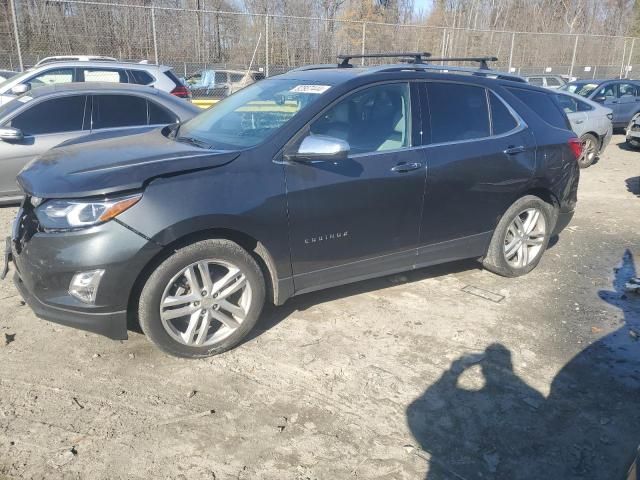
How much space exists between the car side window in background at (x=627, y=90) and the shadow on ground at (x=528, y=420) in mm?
13650

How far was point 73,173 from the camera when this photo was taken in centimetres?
322

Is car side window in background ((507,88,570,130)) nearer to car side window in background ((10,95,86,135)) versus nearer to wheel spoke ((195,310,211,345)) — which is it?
wheel spoke ((195,310,211,345))

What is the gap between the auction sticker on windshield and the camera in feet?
12.7

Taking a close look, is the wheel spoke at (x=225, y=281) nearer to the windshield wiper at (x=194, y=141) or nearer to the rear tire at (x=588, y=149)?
Answer: the windshield wiper at (x=194, y=141)

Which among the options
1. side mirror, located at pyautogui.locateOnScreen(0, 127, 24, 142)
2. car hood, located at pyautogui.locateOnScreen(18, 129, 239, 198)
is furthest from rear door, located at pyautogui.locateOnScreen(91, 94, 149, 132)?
car hood, located at pyautogui.locateOnScreen(18, 129, 239, 198)

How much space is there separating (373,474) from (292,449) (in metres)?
0.44

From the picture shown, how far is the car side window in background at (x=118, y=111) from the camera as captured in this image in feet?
21.5

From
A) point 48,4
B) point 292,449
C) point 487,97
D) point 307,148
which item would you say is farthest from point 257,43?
point 292,449

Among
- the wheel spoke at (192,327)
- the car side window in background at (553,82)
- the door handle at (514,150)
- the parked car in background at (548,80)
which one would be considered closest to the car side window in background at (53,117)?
the wheel spoke at (192,327)

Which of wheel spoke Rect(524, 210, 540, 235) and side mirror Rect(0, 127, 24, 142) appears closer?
wheel spoke Rect(524, 210, 540, 235)

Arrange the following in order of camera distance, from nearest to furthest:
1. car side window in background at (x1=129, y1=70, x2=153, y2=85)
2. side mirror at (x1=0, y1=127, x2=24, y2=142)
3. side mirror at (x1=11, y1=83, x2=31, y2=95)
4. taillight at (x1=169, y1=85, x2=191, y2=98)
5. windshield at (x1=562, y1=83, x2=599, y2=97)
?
1. side mirror at (x1=0, y1=127, x2=24, y2=142)
2. side mirror at (x1=11, y1=83, x2=31, y2=95)
3. car side window in background at (x1=129, y1=70, x2=153, y2=85)
4. taillight at (x1=169, y1=85, x2=191, y2=98)
5. windshield at (x1=562, y1=83, x2=599, y2=97)

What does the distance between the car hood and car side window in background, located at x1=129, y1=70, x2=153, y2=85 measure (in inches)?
255

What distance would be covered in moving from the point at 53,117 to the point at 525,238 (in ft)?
17.9

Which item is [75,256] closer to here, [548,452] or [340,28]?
[548,452]
